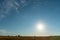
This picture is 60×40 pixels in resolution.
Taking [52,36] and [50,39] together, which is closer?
[50,39]

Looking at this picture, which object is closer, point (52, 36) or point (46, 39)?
point (46, 39)

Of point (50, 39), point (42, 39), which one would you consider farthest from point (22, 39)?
point (50, 39)

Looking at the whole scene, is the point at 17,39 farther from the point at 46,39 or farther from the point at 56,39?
the point at 56,39

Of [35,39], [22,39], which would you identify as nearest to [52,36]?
[35,39]

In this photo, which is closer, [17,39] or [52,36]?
[17,39]

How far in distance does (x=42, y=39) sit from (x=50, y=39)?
131 inches

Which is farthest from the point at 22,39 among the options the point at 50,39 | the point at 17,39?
the point at 50,39

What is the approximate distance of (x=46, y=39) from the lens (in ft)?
142

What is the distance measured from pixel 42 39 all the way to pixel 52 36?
475cm

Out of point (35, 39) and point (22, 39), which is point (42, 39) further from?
point (22, 39)

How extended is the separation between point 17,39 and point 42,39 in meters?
9.51

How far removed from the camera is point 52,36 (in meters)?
46.2

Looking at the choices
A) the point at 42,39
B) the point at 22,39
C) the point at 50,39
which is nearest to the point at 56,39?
the point at 50,39

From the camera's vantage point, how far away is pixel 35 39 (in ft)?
143
